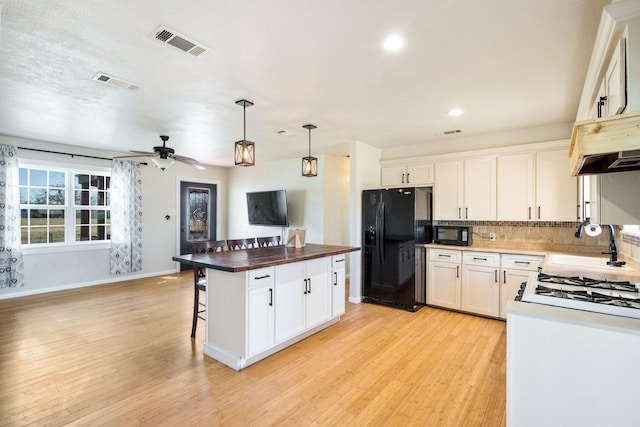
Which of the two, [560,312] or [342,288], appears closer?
[560,312]

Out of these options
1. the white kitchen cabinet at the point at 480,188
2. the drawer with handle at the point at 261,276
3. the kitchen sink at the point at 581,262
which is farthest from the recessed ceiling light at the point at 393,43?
the white kitchen cabinet at the point at 480,188

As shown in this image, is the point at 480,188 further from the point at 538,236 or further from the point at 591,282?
the point at 591,282

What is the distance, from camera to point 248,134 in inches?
175

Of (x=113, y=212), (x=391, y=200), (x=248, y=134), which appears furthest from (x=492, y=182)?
(x=113, y=212)

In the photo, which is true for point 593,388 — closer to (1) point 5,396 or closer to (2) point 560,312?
(2) point 560,312

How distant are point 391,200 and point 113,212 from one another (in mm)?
5097

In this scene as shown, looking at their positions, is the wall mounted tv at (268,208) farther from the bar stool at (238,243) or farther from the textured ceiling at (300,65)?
the textured ceiling at (300,65)

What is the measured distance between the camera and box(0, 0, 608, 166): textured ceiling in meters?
1.77

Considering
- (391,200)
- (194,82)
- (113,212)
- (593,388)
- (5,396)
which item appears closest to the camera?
(593,388)

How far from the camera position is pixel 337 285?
3762mm

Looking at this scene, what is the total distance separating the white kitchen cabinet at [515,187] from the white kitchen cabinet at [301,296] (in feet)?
Answer: 8.03

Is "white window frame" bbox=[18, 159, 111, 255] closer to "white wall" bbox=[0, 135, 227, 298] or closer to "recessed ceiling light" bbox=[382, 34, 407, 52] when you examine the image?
"white wall" bbox=[0, 135, 227, 298]

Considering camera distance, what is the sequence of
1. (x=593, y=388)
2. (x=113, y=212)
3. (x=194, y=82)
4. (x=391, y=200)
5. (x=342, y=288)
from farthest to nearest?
1. (x=113, y=212)
2. (x=391, y=200)
3. (x=342, y=288)
4. (x=194, y=82)
5. (x=593, y=388)

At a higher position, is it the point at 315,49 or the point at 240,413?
the point at 315,49
